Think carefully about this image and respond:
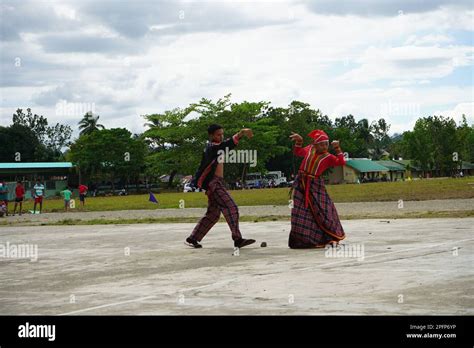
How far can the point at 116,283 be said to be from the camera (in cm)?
884

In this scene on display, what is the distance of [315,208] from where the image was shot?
11789 mm

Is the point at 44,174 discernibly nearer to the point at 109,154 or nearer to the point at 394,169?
the point at 109,154

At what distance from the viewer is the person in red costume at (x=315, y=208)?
464 inches

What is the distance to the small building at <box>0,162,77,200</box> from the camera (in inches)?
3728

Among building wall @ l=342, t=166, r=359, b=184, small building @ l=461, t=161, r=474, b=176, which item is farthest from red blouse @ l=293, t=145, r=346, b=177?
small building @ l=461, t=161, r=474, b=176

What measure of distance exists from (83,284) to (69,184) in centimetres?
8924

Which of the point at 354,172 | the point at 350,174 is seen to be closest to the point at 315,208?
the point at 354,172

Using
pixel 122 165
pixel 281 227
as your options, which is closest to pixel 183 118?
pixel 122 165

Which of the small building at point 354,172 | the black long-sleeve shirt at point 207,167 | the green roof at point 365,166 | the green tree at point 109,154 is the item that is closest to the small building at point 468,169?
the green roof at point 365,166

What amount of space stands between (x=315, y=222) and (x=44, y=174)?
9041 centimetres

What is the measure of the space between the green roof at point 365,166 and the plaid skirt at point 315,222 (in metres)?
120

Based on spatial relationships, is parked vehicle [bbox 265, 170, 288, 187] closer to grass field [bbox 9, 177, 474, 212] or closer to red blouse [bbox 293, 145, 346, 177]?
grass field [bbox 9, 177, 474, 212]
